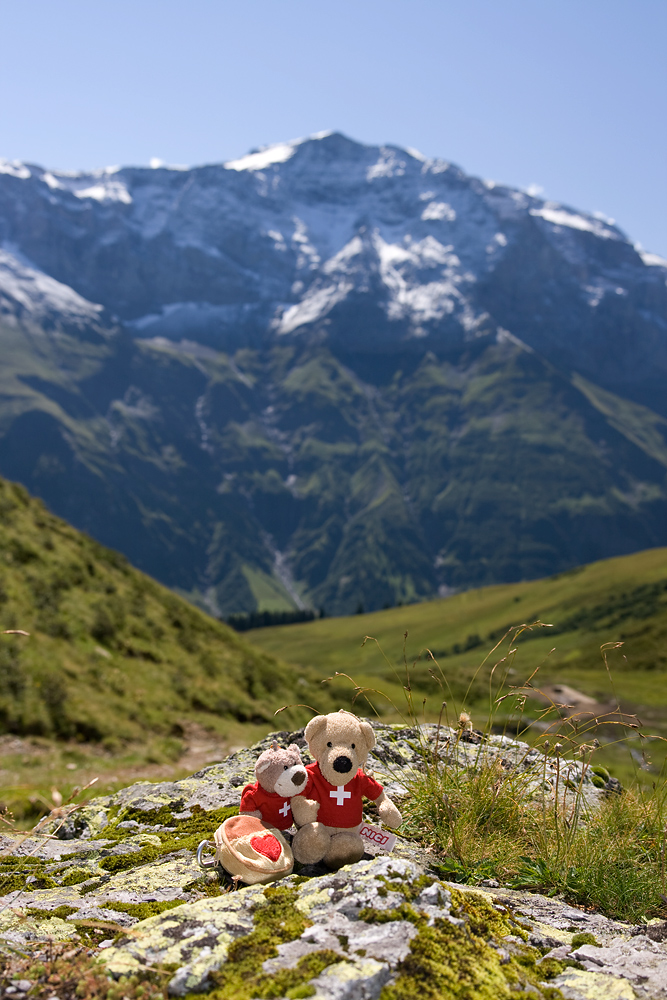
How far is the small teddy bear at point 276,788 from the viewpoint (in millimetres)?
6141

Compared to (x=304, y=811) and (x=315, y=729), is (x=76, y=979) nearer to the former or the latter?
(x=304, y=811)

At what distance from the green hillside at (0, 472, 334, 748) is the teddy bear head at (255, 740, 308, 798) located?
→ 1698 centimetres

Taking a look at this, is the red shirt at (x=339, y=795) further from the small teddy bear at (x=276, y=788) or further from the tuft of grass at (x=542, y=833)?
the tuft of grass at (x=542, y=833)

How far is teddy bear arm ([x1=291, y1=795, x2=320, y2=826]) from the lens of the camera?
615 centimetres

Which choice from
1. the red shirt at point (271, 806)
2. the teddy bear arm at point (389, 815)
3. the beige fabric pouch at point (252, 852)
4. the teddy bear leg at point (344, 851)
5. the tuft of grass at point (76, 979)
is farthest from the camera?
the teddy bear arm at point (389, 815)

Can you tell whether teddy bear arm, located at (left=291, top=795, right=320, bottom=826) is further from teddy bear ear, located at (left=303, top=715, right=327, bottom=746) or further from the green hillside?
the green hillside

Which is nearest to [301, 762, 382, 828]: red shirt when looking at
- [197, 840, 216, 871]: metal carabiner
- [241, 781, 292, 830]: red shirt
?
[241, 781, 292, 830]: red shirt

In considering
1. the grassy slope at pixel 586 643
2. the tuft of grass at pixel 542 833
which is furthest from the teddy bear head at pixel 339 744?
the grassy slope at pixel 586 643

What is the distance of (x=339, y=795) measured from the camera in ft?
20.5

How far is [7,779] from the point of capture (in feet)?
56.0

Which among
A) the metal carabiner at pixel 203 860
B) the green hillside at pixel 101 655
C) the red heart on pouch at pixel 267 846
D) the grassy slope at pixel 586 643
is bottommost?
the grassy slope at pixel 586 643

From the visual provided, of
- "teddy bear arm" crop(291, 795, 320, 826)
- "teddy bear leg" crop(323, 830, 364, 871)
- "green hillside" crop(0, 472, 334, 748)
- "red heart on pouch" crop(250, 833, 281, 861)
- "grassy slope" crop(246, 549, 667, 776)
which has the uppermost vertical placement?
"teddy bear arm" crop(291, 795, 320, 826)

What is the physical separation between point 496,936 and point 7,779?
53.5 ft

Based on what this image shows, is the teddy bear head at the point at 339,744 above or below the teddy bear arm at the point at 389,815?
above
